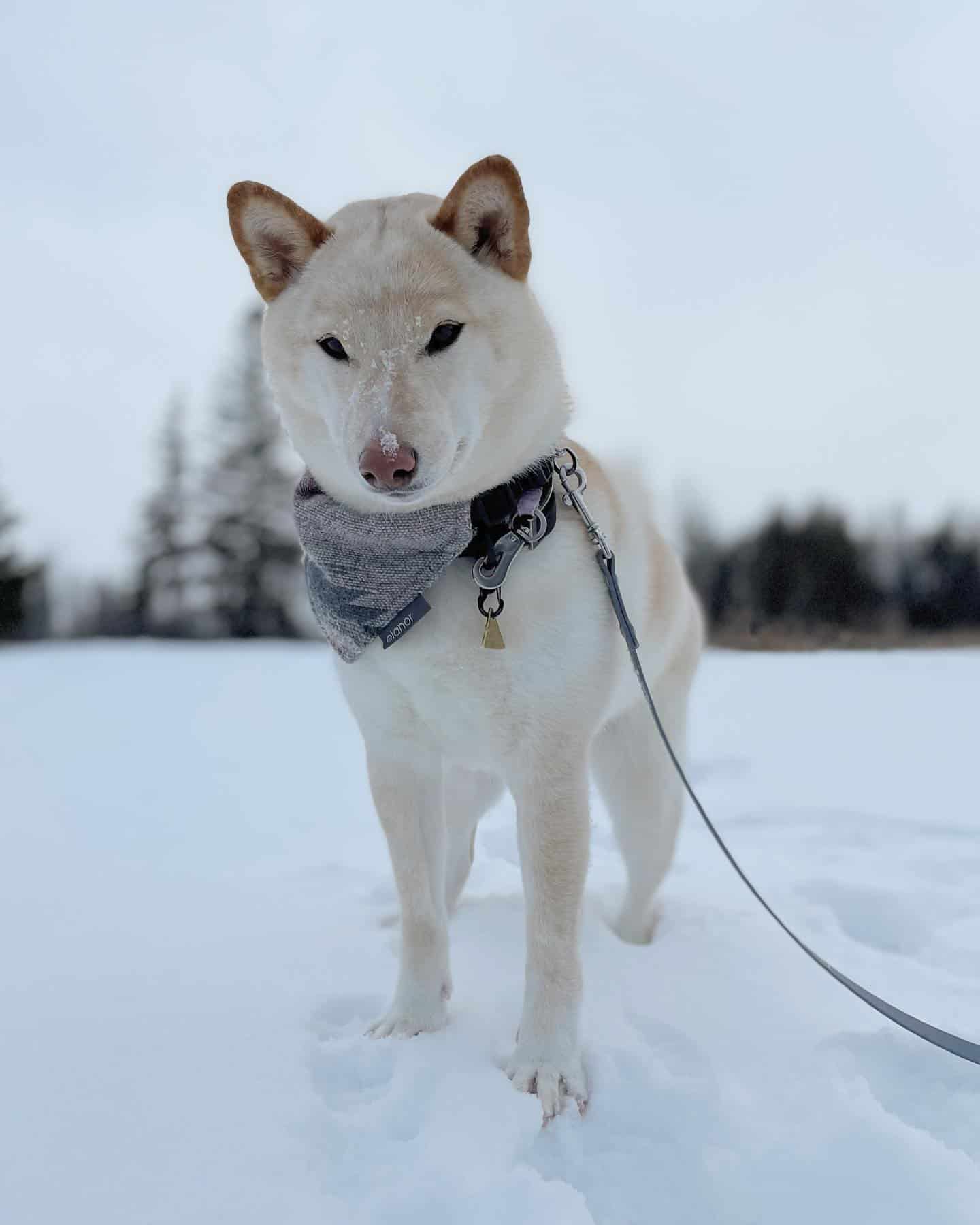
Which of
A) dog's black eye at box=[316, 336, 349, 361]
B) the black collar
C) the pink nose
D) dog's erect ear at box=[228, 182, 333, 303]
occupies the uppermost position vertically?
dog's erect ear at box=[228, 182, 333, 303]

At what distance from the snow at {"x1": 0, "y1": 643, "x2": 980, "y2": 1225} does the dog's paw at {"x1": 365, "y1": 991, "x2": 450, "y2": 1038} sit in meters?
0.06

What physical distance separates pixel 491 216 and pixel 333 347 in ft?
1.60

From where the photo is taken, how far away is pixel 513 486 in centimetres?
210

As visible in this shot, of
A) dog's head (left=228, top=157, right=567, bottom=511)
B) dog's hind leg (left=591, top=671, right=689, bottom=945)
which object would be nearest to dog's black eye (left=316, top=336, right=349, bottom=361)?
dog's head (left=228, top=157, right=567, bottom=511)

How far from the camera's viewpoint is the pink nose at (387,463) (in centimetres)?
170

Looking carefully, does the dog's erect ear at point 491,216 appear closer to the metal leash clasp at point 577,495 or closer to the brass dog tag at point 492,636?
the metal leash clasp at point 577,495

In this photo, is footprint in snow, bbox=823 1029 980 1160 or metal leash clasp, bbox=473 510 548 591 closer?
footprint in snow, bbox=823 1029 980 1160

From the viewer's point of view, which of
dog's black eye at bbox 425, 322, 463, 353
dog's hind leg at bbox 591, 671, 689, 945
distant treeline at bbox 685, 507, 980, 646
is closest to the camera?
dog's black eye at bbox 425, 322, 463, 353

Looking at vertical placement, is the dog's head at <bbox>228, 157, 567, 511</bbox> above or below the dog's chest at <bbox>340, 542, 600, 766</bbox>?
above

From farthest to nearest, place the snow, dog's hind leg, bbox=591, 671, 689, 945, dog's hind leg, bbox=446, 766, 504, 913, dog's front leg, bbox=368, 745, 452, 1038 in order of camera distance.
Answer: dog's hind leg, bbox=446, 766, 504, 913
dog's hind leg, bbox=591, 671, 689, 945
dog's front leg, bbox=368, 745, 452, 1038
the snow

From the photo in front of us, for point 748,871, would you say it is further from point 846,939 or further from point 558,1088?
point 558,1088

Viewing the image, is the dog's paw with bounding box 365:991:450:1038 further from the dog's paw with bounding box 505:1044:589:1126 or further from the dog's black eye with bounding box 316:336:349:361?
the dog's black eye with bounding box 316:336:349:361

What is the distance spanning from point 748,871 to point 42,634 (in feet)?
54.4

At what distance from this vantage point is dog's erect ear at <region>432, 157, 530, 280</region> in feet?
6.37
